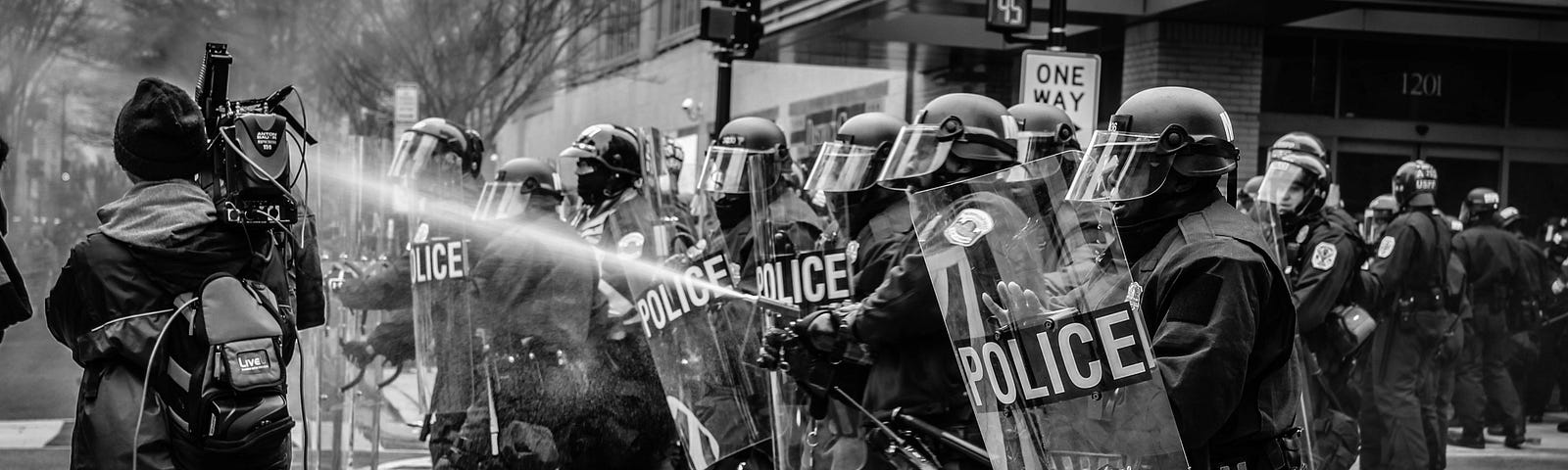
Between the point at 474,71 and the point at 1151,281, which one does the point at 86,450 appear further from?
the point at 474,71

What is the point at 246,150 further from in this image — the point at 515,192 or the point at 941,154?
the point at 515,192

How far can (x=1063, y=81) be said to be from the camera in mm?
9625

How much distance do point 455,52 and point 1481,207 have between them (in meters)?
17.8

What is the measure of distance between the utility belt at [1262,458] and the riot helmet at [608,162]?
400 centimetres

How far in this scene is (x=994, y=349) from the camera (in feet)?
10.9

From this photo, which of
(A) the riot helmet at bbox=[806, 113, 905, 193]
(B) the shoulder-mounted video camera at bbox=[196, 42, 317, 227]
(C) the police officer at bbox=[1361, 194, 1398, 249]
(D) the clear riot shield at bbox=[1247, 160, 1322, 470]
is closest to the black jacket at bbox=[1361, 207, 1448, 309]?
(D) the clear riot shield at bbox=[1247, 160, 1322, 470]

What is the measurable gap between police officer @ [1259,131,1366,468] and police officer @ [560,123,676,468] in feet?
9.85

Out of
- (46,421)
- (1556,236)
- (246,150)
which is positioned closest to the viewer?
(246,150)

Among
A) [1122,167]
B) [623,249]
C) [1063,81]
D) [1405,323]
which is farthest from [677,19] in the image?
[1122,167]

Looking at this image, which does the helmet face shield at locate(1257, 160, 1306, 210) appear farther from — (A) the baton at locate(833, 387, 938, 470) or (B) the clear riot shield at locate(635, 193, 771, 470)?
(A) the baton at locate(833, 387, 938, 470)

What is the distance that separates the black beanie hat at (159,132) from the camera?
14.0 feet

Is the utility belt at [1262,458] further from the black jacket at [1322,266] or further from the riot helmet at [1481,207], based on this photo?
the riot helmet at [1481,207]

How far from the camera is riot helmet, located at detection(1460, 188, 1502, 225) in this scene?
11.6 meters

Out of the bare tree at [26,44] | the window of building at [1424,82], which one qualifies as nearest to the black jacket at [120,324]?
the bare tree at [26,44]
